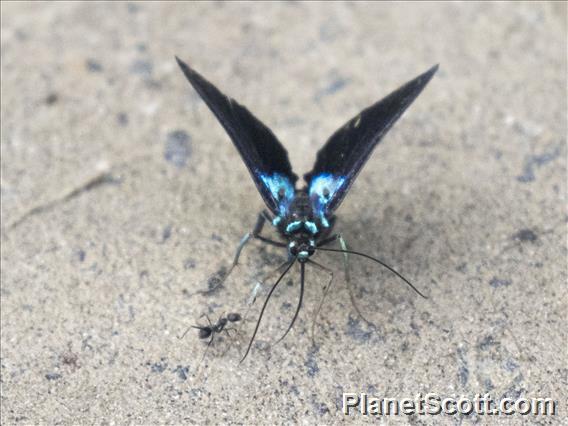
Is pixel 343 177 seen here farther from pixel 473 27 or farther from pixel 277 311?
pixel 473 27

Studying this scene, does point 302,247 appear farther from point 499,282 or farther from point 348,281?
point 499,282

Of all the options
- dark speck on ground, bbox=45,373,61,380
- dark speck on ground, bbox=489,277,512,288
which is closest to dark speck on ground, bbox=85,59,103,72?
dark speck on ground, bbox=45,373,61,380

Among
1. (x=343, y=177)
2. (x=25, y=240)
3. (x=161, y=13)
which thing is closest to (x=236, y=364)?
(x=343, y=177)

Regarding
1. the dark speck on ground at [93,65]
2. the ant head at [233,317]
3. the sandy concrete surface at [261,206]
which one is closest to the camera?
the sandy concrete surface at [261,206]

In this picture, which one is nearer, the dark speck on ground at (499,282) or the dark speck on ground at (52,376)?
the dark speck on ground at (52,376)

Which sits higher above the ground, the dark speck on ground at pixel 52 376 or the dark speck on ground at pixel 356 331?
the dark speck on ground at pixel 356 331

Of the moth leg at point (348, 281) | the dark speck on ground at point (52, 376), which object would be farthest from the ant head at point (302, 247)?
the dark speck on ground at point (52, 376)

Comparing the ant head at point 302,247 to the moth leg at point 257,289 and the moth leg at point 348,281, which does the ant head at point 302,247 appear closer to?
the moth leg at point 257,289

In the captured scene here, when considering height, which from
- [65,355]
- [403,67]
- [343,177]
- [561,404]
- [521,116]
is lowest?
[561,404]
